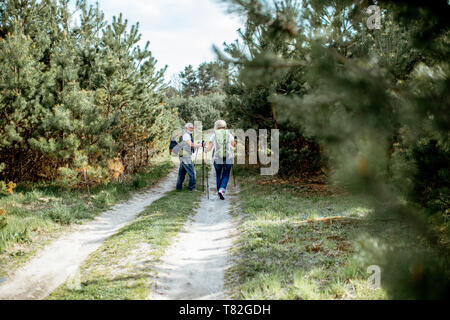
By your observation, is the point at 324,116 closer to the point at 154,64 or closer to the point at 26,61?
the point at 26,61

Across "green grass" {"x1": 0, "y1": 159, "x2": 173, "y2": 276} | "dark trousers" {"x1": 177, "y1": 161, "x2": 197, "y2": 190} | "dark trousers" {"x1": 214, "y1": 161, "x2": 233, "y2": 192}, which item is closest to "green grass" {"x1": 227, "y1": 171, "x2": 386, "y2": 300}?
A: "dark trousers" {"x1": 214, "y1": 161, "x2": 233, "y2": 192}

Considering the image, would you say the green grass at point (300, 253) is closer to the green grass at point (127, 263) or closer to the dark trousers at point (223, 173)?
the green grass at point (127, 263)

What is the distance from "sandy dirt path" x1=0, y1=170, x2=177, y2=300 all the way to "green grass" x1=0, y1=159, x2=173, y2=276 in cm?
22

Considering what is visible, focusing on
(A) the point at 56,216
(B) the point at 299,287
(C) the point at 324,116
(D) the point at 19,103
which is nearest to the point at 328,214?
(B) the point at 299,287

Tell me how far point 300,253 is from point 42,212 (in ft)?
19.0

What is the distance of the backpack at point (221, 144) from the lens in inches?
347

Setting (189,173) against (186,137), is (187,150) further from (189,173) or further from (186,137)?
(189,173)

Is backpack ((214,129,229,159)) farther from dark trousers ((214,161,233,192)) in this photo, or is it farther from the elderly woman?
dark trousers ((214,161,233,192))

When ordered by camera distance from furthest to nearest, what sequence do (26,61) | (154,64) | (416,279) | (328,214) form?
(154,64) → (26,61) → (328,214) → (416,279)

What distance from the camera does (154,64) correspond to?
40.4 feet

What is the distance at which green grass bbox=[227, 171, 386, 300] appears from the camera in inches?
124

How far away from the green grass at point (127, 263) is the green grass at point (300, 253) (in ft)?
3.95

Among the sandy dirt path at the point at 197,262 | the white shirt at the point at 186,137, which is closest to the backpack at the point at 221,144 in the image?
the white shirt at the point at 186,137
